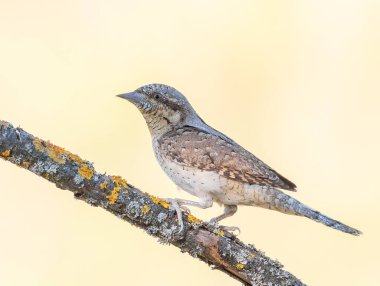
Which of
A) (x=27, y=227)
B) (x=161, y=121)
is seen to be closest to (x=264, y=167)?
(x=161, y=121)

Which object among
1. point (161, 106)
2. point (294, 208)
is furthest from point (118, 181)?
point (161, 106)

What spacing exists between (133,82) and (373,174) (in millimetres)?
3172

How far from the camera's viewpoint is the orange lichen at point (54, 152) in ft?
15.4

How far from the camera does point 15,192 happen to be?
9203mm

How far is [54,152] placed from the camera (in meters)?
4.74

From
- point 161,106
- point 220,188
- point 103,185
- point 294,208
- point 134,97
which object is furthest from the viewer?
point 161,106

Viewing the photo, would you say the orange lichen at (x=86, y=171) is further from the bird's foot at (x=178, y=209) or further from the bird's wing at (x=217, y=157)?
the bird's wing at (x=217, y=157)

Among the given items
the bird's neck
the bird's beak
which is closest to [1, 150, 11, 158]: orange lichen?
the bird's beak

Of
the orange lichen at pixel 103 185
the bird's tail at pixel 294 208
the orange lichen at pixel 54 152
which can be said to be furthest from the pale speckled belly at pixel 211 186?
the orange lichen at pixel 54 152

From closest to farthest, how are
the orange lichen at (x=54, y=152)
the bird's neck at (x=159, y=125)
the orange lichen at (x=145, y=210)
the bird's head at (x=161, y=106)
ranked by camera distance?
the orange lichen at (x=54, y=152) < the orange lichen at (x=145, y=210) < the bird's head at (x=161, y=106) < the bird's neck at (x=159, y=125)

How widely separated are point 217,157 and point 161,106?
2.13ft

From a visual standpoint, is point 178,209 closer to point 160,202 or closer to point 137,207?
point 160,202

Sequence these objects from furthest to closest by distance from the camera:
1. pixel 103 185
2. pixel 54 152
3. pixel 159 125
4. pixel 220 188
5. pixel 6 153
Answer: pixel 159 125 < pixel 220 188 < pixel 103 185 < pixel 54 152 < pixel 6 153

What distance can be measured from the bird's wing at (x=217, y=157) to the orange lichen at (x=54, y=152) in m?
1.39
